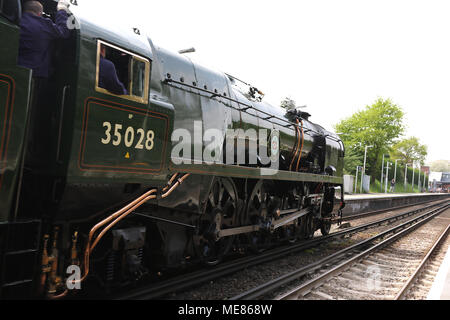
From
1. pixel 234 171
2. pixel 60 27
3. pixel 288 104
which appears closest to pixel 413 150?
pixel 288 104

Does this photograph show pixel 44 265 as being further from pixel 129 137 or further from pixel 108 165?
pixel 129 137

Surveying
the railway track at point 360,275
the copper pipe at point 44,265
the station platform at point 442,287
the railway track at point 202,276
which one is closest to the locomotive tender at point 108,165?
the copper pipe at point 44,265

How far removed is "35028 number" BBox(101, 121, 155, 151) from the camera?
3.85m

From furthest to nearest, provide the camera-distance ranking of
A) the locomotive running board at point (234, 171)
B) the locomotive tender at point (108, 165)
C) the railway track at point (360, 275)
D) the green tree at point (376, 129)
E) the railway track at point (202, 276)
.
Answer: the green tree at point (376, 129) < the railway track at point (360, 275) < the locomotive running board at point (234, 171) < the railway track at point (202, 276) < the locomotive tender at point (108, 165)

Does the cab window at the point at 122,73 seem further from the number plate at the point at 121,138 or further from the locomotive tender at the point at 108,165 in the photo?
the number plate at the point at 121,138

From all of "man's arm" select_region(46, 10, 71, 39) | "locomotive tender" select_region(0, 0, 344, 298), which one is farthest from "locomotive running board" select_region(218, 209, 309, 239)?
"man's arm" select_region(46, 10, 71, 39)

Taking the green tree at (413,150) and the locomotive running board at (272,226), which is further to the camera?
the green tree at (413,150)

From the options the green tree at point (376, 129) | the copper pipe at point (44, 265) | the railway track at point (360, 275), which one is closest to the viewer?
the copper pipe at point (44, 265)

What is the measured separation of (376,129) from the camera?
49.0 meters

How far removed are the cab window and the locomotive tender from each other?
0.02 metres

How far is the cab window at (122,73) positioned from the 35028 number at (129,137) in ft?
1.22

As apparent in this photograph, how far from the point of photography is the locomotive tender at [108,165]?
3242mm
